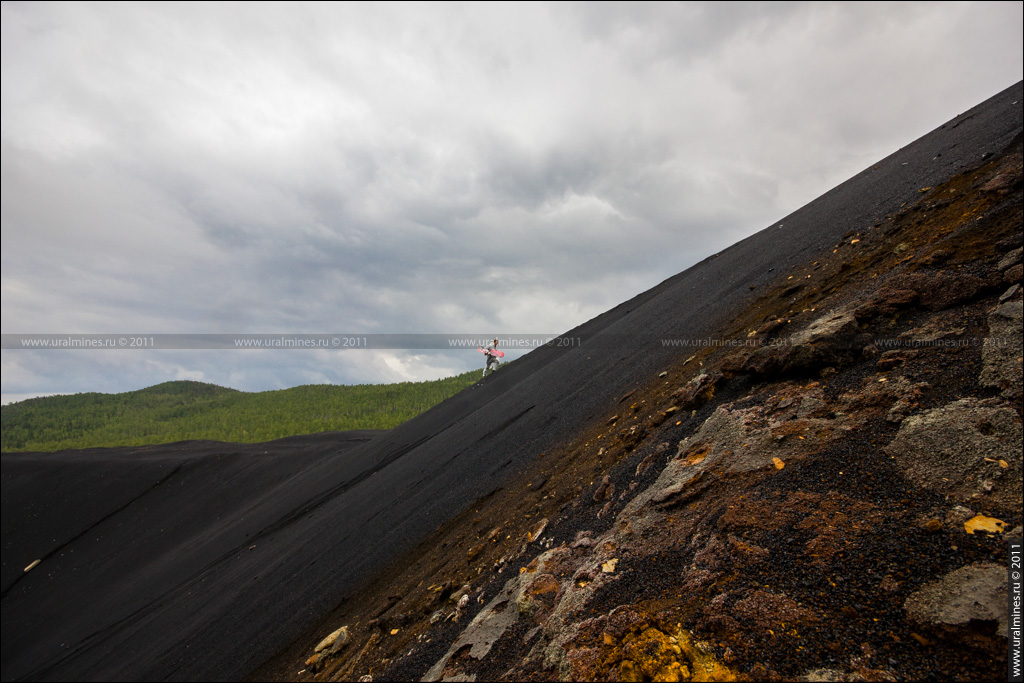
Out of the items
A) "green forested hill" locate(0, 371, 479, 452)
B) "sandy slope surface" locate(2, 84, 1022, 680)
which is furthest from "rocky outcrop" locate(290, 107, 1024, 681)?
"green forested hill" locate(0, 371, 479, 452)

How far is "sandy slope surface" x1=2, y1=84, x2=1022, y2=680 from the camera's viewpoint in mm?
8711

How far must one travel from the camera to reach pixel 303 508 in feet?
46.0

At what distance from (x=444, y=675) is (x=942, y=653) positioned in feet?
10.9

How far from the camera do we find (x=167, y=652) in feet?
29.1

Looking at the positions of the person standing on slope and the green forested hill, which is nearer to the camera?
the person standing on slope

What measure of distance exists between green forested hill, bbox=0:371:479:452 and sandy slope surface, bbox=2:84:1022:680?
58.4 feet

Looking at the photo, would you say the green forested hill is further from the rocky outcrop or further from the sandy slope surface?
the rocky outcrop

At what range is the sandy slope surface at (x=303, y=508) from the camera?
8.71m

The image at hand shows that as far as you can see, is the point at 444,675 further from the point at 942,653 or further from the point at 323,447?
the point at 323,447

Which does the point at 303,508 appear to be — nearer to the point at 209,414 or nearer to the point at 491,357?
the point at 491,357

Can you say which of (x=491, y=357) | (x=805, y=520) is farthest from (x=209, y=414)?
(x=805, y=520)

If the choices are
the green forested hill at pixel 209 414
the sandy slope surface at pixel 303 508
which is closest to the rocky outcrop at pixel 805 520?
the sandy slope surface at pixel 303 508

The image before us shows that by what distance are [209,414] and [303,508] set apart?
4948cm

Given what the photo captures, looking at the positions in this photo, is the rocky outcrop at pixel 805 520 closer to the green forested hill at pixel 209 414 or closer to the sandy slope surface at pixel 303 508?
the sandy slope surface at pixel 303 508
